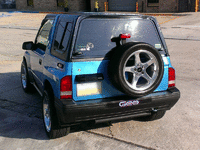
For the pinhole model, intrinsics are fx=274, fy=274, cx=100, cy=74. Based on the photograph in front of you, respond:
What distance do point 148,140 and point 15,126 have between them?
7.49 ft

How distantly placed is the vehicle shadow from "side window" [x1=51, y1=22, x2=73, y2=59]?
1097 mm

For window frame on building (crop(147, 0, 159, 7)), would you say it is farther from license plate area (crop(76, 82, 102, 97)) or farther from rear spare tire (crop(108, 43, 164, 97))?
license plate area (crop(76, 82, 102, 97))

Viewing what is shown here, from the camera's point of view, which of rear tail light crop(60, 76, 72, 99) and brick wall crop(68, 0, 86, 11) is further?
brick wall crop(68, 0, 86, 11)

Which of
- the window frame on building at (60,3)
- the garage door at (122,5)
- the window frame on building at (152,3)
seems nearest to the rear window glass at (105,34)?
the window frame on building at (152,3)

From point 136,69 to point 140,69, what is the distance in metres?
0.06

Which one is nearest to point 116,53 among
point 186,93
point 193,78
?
point 186,93

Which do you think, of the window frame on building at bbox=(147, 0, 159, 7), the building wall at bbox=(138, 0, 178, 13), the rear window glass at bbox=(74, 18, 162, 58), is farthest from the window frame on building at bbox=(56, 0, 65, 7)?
the rear window glass at bbox=(74, 18, 162, 58)

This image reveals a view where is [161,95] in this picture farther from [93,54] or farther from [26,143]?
[26,143]

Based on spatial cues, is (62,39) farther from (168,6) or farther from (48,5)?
(48,5)

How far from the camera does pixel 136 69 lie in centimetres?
385

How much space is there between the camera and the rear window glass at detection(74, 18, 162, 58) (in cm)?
382

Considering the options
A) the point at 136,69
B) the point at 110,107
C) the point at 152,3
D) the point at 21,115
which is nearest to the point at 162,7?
the point at 152,3

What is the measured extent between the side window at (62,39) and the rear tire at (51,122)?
0.62 m

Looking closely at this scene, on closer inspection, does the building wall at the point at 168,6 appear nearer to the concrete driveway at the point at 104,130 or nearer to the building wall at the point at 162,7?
the building wall at the point at 162,7
